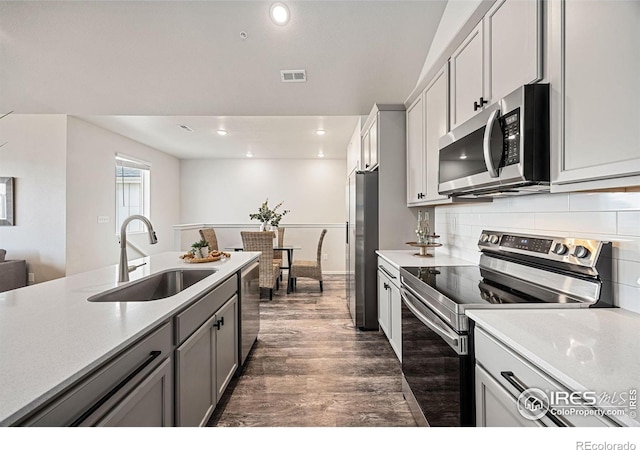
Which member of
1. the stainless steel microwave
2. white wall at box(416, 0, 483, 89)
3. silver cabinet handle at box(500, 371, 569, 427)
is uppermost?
white wall at box(416, 0, 483, 89)

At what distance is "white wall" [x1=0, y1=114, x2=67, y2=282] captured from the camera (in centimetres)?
442

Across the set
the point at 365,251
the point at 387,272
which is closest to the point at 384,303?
the point at 387,272

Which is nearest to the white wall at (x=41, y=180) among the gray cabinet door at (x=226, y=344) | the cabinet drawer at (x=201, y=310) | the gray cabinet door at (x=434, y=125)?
the gray cabinet door at (x=226, y=344)

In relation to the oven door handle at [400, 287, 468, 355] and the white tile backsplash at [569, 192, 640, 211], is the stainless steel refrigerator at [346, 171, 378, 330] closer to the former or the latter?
the oven door handle at [400, 287, 468, 355]

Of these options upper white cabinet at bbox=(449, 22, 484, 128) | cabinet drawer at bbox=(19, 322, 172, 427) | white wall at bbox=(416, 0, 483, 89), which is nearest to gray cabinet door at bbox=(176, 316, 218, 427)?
cabinet drawer at bbox=(19, 322, 172, 427)

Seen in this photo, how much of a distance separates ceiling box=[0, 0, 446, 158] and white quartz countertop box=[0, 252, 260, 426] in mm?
2543

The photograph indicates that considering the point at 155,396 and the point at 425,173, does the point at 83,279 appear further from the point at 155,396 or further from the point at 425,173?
the point at 425,173

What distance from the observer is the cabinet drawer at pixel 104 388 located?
Answer: 771mm

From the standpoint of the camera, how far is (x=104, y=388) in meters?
0.94

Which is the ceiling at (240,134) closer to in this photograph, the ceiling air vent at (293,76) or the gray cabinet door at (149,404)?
the ceiling air vent at (293,76)

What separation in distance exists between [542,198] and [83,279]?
2.58 meters

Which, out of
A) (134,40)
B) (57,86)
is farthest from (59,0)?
(57,86)

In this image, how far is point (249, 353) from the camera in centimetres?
286

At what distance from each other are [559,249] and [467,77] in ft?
3.77
